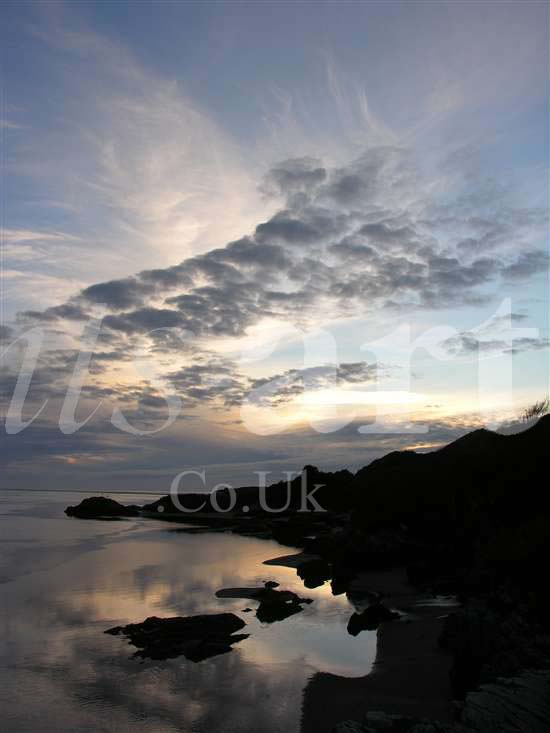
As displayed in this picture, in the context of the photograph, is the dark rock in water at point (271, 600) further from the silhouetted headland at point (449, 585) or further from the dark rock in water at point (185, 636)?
the dark rock in water at point (185, 636)

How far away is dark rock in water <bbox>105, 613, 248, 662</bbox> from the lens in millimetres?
22422

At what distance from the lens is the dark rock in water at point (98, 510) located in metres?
137

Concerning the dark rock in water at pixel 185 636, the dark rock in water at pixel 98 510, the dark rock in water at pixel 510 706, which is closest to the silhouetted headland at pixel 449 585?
the dark rock in water at pixel 510 706

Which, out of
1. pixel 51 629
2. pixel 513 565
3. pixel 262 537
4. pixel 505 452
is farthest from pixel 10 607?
pixel 262 537

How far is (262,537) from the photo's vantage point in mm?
86750

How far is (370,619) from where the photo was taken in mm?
27531

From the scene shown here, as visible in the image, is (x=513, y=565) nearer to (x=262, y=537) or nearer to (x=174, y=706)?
(x=174, y=706)

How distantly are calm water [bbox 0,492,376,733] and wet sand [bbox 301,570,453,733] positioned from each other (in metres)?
0.56

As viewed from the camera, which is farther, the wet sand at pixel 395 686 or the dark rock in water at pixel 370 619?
the dark rock in water at pixel 370 619

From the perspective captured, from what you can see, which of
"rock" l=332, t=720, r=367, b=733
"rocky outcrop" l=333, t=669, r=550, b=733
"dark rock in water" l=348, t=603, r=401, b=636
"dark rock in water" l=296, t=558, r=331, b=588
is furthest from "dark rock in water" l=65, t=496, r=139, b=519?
"rocky outcrop" l=333, t=669, r=550, b=733

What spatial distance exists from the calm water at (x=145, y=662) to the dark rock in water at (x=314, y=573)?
1.12 metres

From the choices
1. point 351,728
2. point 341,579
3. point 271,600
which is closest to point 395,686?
point 351,728

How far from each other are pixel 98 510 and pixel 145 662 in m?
129

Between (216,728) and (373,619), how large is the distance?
43.9ft
